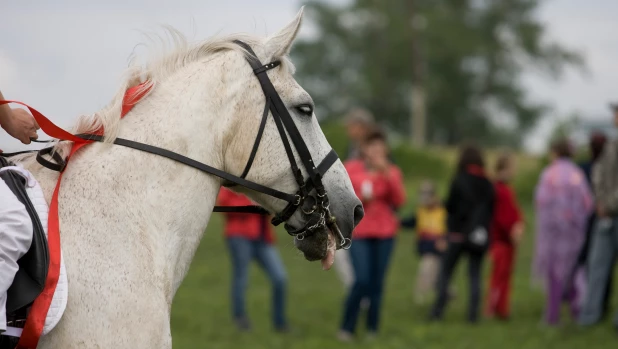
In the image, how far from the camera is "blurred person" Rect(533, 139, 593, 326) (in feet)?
34.8

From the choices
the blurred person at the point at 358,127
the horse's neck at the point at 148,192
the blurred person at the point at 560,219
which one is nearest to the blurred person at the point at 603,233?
the blurred person at the point at 560,219

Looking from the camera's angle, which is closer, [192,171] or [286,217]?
[192,171]

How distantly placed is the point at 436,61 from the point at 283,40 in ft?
175

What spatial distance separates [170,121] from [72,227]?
2.04ft

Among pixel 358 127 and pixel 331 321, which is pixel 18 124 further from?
pixel 331 321

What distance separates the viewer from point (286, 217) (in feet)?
11.6

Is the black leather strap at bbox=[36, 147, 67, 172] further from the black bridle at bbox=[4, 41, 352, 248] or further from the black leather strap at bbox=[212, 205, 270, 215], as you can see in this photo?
the black leather strap at bbox=[212, 205, 270, 215]

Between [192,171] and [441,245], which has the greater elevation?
[192,171]

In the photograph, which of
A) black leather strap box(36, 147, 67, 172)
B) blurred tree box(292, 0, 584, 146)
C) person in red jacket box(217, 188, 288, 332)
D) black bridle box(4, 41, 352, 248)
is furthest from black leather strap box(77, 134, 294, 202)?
blurred tree box(292, 0, 584, 146)

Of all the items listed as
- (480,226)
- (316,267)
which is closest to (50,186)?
(480,226)

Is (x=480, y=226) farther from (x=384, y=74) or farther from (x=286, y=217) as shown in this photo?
(x=384, y=74)

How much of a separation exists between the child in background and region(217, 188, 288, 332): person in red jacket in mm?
3333

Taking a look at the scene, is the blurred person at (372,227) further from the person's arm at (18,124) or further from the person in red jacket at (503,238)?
the person's arm at (18,124)

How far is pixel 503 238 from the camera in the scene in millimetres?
11836
